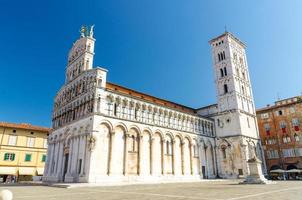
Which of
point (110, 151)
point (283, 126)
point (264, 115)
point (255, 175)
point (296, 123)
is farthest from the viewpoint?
point (264, 115)

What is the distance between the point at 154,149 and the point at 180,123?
835 centimetres

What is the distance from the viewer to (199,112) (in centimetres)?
4894

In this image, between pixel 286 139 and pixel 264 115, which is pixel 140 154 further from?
pixel 264 115

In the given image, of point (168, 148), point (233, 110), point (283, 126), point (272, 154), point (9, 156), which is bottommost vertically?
point (9, 156)

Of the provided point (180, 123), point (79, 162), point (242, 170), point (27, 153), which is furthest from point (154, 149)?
point (27, 153)

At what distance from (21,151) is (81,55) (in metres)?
21.7

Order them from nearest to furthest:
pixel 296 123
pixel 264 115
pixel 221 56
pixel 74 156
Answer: pixel 74 156, pixel 296 123, pixel 221 56, pixel 264 115

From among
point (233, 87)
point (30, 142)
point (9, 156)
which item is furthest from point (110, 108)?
point (233, 87)

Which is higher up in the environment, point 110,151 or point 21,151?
point 21,151

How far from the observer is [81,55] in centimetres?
3453

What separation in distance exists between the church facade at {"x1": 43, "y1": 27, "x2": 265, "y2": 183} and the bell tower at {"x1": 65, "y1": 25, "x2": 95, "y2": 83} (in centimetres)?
15

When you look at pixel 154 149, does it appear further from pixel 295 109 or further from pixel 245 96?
pixel 295 109

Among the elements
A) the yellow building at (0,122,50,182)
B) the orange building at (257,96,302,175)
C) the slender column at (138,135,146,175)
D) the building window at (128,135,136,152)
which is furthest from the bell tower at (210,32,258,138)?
the yellow building at (0,122,50,182)

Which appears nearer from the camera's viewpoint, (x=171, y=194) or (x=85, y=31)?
(x=171, y=194)
